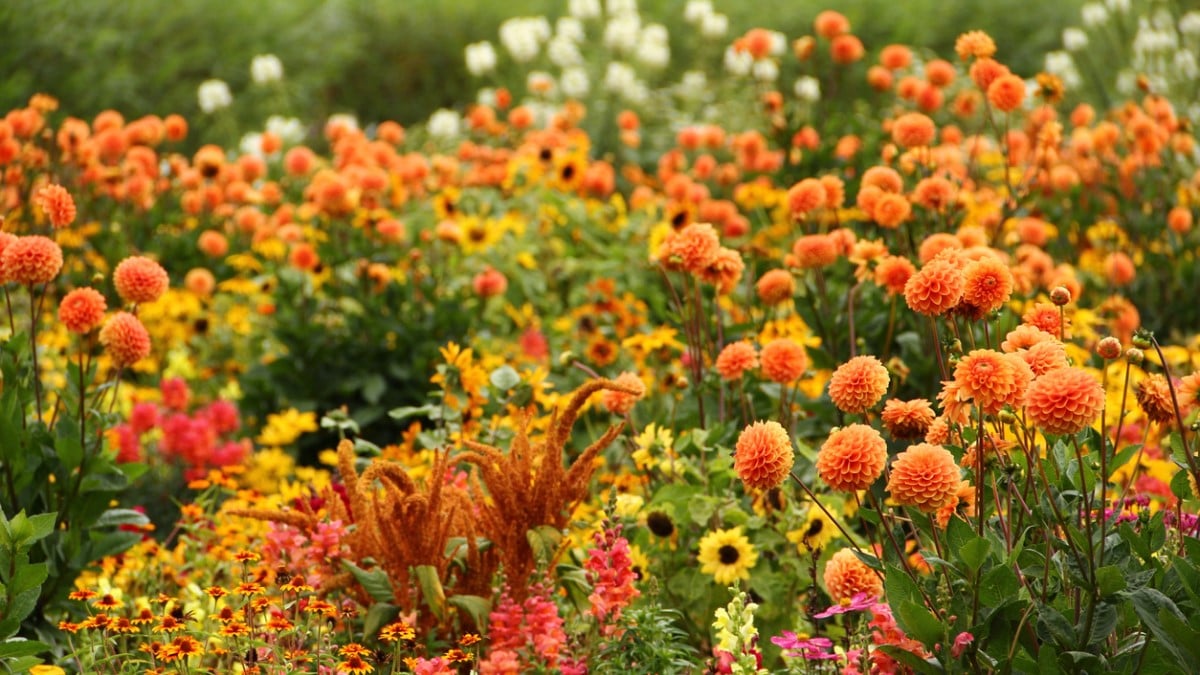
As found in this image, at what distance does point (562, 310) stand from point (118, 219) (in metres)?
1.85

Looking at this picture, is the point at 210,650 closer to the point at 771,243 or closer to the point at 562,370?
the point at 562,370

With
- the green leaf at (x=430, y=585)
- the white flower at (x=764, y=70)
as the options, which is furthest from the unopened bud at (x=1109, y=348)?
the white flower at (x=764, y=70)

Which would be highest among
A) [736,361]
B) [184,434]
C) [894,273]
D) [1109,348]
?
[1109,348]

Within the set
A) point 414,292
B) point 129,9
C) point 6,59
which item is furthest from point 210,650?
point 129,9

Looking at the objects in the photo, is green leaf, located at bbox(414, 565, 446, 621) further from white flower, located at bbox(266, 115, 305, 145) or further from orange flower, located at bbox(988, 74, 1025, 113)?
white flower, located at bbox(266, 115, 305, 145)

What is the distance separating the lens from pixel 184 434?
454 centimetres

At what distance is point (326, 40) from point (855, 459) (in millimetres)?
10463

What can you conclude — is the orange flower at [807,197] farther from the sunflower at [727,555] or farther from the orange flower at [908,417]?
the orange flower at [908,417]

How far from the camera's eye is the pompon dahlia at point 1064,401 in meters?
1.97

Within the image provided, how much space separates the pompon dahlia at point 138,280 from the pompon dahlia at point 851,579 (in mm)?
1591

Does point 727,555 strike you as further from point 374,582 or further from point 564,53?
point 564,53

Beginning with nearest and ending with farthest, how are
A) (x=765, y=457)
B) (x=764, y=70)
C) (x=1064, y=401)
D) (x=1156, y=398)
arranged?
(x=1064, y=401), (x=765, y=457), (x=1156, y=398), (x=764, y=70)

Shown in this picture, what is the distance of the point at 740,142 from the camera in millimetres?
5711

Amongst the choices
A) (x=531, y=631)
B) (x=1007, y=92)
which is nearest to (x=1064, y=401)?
(x=531, y=631)
